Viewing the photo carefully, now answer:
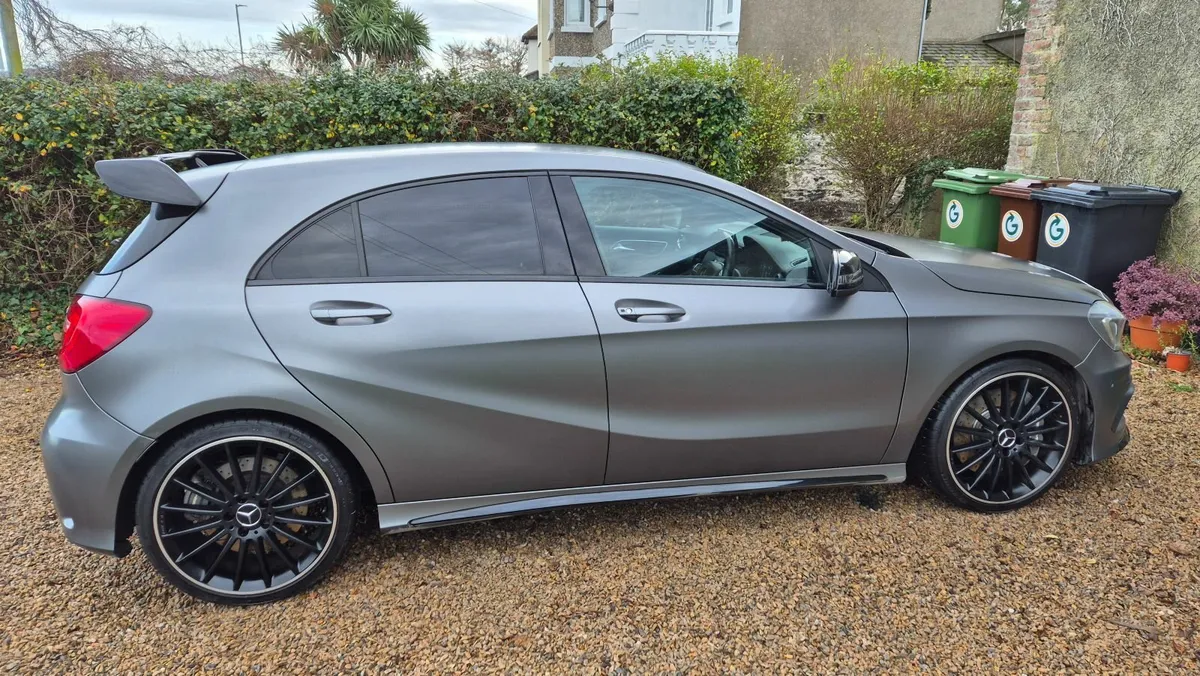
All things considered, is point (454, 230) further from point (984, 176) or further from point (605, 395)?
point (984, 176)

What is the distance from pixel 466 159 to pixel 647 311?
89cm

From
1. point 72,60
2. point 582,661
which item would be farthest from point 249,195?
point 72,60

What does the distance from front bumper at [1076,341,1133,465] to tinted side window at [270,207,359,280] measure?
299cm

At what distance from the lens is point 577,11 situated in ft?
79.3

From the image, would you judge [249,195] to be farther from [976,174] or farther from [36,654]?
[976,174]

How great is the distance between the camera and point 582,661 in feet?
8.11

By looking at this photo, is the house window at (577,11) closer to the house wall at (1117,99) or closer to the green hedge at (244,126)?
the house wall at (1117,99)

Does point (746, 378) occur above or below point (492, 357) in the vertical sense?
below

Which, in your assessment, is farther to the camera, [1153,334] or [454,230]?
[1153,334]

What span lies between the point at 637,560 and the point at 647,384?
2.34 feet

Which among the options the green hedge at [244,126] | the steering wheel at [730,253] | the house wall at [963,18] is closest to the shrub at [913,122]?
the green hedge at [244,126]

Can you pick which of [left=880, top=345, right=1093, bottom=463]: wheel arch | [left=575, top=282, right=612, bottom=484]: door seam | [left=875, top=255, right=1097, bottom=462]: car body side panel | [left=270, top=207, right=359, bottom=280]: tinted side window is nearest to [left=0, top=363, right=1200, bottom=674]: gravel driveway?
[left=880, top=345, right=1093, bottom=463]: wheel arch

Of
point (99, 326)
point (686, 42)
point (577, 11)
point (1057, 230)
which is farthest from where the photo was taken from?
point (577, 11)

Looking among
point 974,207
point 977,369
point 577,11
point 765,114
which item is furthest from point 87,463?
point 577,11
